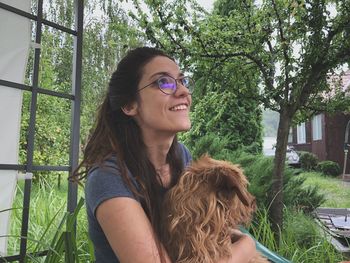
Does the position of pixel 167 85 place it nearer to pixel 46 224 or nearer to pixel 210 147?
pixel 46 224

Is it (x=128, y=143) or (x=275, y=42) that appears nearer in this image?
(x=128, y=143)

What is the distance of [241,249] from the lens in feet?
4.70

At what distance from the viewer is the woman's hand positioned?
4.58 feet

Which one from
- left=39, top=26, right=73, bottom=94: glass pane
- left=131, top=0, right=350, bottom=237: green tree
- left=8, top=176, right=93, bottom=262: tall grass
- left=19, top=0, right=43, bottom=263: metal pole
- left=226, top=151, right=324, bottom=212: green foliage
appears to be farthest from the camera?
left=39, top=26, right=73, bottom=94: glass pane

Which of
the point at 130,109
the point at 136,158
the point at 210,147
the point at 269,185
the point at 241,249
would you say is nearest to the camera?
the point at 241,249

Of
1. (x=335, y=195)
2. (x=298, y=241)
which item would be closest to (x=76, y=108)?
(x=298, y=241)

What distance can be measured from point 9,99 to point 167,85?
1.25 m

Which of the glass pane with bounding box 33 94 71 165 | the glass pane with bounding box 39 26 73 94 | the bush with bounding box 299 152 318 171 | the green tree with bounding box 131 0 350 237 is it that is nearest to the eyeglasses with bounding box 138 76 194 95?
the green tree with bounding box 131 0 350 237

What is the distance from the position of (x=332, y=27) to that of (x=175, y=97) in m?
2.53

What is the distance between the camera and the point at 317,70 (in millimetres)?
3689

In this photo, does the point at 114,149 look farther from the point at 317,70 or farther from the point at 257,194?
the point at 257,194

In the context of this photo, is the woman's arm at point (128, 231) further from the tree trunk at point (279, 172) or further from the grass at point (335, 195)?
the grass at point (335, 195)

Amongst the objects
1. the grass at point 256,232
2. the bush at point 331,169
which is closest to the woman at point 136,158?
the grass at point 256,232

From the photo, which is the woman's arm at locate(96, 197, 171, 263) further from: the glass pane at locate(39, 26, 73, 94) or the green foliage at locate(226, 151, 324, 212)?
the glass pane at locate(39, 26, 73, 94)
